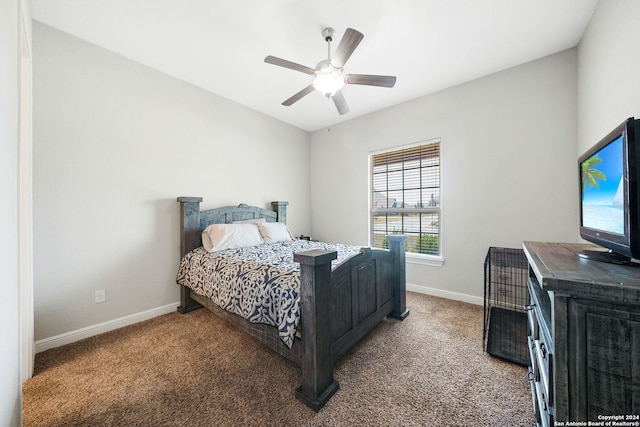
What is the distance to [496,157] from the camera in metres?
2.76

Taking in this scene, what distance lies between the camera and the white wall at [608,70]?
4.61ft

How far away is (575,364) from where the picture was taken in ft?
2.39

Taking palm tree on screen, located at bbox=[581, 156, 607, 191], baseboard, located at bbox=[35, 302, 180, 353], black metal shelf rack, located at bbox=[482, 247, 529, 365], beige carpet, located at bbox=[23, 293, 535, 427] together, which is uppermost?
palm tree on screen, located at bbox=[581, 156, 607, 191]

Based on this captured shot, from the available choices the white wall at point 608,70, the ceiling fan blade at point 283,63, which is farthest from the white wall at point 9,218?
the white wall at point 608,70

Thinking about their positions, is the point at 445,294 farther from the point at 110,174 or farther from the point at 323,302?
→ the point at 110,174

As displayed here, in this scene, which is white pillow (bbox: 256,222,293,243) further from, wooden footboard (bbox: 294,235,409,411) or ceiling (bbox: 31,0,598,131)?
ceiling (bbox: 31,0,598,131)

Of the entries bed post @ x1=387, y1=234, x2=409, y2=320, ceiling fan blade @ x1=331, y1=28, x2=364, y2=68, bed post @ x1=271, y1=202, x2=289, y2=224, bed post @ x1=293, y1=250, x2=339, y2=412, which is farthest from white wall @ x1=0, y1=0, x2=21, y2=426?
bed post @ x1=271, y1=202, x2=289, y2=224

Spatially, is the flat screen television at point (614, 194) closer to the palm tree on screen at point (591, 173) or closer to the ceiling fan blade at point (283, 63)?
the palm tree on screen at point (591, 173)

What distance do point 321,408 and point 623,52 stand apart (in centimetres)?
289

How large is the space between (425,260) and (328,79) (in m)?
2.59

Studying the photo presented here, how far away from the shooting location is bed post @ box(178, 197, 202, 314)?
279 centimetres

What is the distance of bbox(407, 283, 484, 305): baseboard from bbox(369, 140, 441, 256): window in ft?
1.59

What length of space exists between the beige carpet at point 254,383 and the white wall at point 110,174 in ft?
1.60

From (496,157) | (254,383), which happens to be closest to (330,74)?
(496,157)
